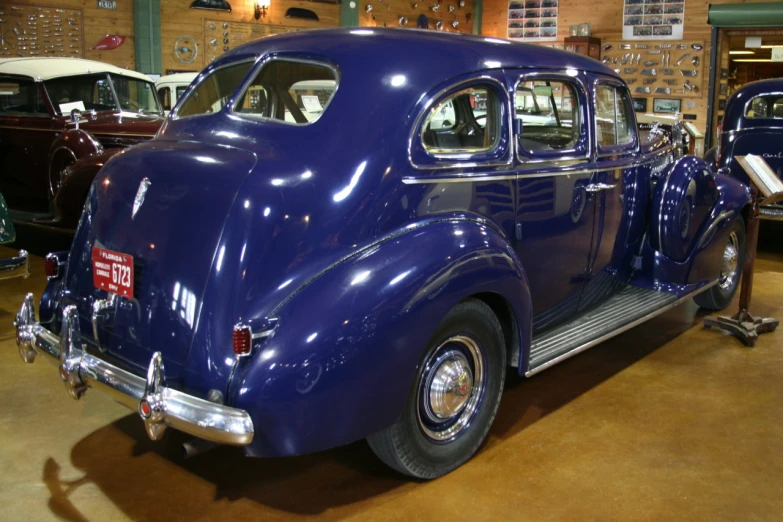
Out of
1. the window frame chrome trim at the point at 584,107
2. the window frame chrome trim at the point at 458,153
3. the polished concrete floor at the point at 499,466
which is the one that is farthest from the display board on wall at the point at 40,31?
the window frame chrome trim at the point at 458,153

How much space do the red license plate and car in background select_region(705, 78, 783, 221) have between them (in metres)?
6.92

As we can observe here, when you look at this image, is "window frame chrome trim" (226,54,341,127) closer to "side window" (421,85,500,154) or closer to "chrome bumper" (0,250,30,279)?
"side window" (421,85,500,154)

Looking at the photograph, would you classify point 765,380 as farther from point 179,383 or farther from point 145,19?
point 145,19

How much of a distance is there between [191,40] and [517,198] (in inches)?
417

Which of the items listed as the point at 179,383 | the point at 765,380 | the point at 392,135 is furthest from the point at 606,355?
the point at 179,383

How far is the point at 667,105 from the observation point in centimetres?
1434

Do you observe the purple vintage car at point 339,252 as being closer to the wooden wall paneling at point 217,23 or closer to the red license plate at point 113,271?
the red license plate at point 113,271

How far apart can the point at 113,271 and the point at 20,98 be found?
234 inches

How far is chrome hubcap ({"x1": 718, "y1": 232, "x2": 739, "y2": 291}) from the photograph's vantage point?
5.40 meters

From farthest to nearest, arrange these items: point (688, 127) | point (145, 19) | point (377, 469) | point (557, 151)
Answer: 1. point (145, 19)
2. point (688, 127)
3. point (557, 151)
4. point (377, 469)

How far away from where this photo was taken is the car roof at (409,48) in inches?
124

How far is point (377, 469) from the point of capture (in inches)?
123

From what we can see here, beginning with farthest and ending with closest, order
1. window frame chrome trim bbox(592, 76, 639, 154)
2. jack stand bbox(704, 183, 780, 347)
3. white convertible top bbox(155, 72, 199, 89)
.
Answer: white convertible top bbox(155, 72, 199, 89) < jack stand bbox(704, 183, 780, 347) < window frame chrome trim bbox(592, 76, 639, 154)

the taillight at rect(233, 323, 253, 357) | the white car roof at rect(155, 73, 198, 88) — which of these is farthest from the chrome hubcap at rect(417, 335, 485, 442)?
the white car roof at rect(155, 73, 198, 88)
